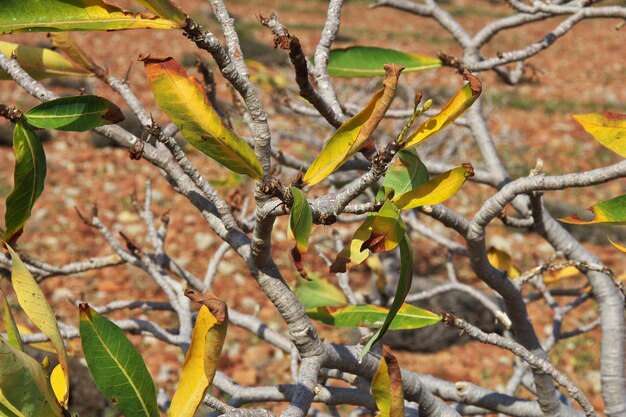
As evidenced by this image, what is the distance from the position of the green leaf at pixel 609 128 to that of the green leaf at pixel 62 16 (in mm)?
664

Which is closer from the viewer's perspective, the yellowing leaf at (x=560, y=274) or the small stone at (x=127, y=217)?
the yellowing leaf at (x=560, y=274)

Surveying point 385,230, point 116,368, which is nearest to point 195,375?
point 116,368

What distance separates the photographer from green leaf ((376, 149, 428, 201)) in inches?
42.2

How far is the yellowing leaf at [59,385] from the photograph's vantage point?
3.62ft

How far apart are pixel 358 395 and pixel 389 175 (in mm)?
669

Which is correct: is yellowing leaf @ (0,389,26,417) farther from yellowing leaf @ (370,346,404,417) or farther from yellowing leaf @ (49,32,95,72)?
yellowing leaf @ (49,32,95,72)

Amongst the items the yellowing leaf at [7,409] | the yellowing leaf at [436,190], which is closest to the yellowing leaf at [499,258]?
the yellowing leaf at [436,190]

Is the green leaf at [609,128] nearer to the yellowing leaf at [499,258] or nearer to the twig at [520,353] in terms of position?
the twig at [520,353]

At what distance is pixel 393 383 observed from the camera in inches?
44.5

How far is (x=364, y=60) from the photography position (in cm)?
184

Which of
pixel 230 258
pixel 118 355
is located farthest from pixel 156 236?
pixel 230 258

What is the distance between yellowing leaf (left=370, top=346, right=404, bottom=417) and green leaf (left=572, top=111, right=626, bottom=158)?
45cm

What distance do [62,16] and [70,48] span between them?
685mm

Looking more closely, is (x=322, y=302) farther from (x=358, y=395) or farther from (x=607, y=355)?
(x=607, y=355)
